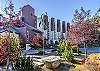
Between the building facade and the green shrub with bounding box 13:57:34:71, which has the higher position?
the building facade

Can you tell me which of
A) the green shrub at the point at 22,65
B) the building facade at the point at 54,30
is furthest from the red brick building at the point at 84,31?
the building facade at the point at 54,30

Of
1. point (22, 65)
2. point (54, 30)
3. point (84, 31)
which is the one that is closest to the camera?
point (22, 65)

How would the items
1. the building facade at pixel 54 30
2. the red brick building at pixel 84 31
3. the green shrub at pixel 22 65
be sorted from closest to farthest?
the green shrub at pixel 22 65 → the red brick building at pixel 84 31 → the building facade at pixel 54 30

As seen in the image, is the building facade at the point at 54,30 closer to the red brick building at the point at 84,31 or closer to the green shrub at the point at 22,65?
the red brick building at the point at 84,31

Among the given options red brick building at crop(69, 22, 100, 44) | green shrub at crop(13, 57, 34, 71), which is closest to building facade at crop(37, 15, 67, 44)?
red brick building at crop(69, 22, 100, 44)

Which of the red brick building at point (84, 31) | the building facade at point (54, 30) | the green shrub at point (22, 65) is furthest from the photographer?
the building facade at point (54, 30)

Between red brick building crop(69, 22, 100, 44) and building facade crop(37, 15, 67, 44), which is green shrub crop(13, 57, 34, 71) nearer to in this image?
red brick building crop(69, 22, 100, 44)

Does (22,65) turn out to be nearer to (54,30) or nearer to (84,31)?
(84,31)

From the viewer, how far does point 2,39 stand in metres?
13.0

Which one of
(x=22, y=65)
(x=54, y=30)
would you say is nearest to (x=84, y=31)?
(x=22, y=65)

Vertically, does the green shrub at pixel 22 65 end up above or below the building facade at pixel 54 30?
below

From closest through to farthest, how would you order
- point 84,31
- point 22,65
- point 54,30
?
1. point 22,65
2. point 84,31
3. point 54,30

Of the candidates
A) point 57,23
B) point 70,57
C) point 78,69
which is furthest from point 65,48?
point 57,23

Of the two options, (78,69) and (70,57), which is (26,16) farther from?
(78,69)
